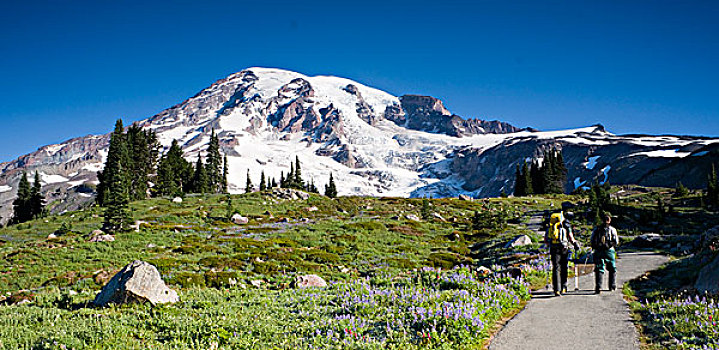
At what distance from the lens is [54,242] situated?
3102cm

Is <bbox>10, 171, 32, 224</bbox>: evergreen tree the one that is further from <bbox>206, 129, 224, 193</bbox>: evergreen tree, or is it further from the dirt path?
the dirt path

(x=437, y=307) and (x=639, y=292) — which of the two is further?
(x=639, y=292)

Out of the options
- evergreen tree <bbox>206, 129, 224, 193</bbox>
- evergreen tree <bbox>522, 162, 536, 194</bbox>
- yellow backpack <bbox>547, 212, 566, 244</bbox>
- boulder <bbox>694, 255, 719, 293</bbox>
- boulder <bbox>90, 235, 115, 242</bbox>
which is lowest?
boulder <bbox>90, 235, 115, 242</bbox>

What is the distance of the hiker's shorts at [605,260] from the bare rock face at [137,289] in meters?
12.2

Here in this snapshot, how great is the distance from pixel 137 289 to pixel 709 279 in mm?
14539

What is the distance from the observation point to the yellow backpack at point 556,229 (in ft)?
40.7

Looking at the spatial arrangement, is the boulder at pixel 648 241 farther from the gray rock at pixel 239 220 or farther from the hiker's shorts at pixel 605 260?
the gray rock at pixel 239 220

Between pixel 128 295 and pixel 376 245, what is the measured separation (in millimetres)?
24312

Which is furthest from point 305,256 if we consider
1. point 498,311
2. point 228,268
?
point 498,311

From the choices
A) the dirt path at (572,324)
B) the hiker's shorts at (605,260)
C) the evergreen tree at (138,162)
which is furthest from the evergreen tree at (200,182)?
the dirt path at (572,324)

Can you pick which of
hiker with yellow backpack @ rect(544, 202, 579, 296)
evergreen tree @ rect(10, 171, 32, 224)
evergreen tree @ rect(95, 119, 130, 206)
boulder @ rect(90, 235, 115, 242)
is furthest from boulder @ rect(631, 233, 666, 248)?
evergreen tree @ rect(10, 171, 32, 224)

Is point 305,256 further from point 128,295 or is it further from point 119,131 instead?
point 119,131

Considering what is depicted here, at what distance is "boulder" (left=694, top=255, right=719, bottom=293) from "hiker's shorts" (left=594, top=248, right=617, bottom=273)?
76.2 inches

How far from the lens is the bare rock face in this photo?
10.9 m
